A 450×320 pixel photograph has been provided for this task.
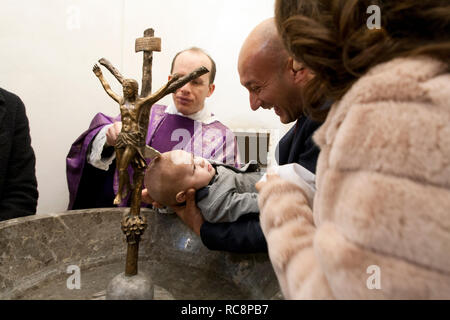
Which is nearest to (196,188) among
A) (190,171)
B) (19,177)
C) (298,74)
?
(190,171)

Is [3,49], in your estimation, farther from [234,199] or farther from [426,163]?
[426,163]

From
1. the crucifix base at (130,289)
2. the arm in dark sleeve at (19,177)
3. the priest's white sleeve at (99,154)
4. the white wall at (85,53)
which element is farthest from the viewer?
the white wall at (85,53)

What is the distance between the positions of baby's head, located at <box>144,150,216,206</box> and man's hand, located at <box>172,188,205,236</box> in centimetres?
2

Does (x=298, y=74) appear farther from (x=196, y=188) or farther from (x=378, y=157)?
(x=378, y=157)

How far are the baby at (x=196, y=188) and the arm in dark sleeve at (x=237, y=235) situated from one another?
2 cm

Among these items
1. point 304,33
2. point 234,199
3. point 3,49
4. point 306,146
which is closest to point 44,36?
point 3,49

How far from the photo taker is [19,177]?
111cm

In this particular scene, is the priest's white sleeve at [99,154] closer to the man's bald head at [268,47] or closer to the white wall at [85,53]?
the white wall at [85,53]

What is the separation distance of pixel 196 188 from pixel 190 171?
0.19 ft

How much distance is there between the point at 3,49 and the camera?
1447mm

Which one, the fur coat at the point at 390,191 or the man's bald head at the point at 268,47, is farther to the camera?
the man's bald head at the point at 268,47

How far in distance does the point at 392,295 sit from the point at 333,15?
15.0 inches

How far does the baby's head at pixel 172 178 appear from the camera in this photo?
0.92 meters

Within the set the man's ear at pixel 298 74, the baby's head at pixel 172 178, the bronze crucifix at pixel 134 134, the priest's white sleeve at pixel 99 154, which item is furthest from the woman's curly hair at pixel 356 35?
the priest's white sleeve at pixel 99 154
